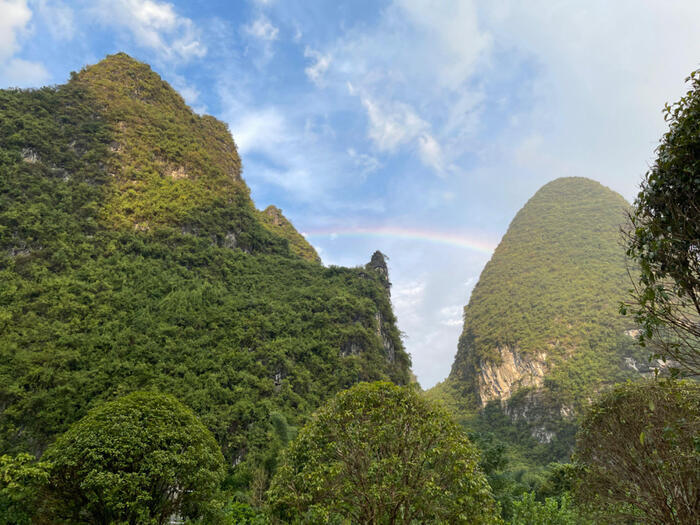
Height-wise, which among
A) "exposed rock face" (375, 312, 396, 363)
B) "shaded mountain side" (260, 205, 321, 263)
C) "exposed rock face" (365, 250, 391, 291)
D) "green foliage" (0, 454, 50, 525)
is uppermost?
"shaded mountain side" (260, 205, 321, 263)

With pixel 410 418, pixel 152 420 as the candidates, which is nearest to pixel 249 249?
pixel 152 420

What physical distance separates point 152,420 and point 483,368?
80275 mm

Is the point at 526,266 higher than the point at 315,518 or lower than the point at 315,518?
higher

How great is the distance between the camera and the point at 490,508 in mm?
7020

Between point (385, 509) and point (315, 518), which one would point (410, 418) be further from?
point (315, 518)

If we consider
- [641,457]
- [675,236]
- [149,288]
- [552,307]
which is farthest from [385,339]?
[552,307]

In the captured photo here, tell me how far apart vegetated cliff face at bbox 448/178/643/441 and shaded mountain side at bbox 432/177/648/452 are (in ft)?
0.65

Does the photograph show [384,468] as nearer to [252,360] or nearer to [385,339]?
[252,360]

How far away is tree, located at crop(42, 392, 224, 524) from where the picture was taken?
31.2 ft

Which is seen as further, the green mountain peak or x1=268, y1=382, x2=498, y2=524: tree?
the green mountain peak

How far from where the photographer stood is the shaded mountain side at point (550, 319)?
62.1 meters

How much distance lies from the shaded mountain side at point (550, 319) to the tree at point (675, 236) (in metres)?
43.4

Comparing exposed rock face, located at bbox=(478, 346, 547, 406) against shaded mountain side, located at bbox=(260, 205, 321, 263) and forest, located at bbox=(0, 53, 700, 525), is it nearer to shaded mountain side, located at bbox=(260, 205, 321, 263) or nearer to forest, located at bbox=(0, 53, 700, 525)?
forest, located at bbox=(0, 53, 700, 525)

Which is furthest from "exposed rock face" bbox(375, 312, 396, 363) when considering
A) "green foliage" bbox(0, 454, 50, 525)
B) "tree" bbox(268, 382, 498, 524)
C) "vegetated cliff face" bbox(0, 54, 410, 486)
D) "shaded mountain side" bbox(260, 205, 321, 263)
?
"green foliage" bbox(0, 454, 50, 525)
